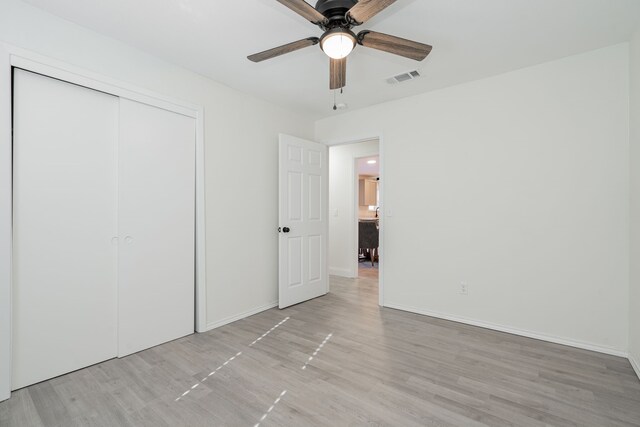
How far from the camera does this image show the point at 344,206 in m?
5.29

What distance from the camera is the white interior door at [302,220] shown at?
358 centimetres

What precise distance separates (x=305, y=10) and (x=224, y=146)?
6.06ft

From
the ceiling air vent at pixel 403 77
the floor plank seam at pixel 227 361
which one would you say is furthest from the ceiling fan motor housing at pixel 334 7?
the floor plank seam at pixel 227 361

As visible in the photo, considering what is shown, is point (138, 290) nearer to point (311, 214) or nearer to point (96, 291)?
point (96, 291)

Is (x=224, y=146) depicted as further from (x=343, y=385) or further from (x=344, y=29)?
(x=343, y=385)

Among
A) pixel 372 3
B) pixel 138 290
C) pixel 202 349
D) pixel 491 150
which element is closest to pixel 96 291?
pixel 138 290

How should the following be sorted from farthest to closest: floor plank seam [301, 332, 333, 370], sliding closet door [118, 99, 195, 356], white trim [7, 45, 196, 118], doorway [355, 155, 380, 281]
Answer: doorway [355, 155, 380, 281], sliding closet door [118, 99, 195, 356], floor plank seam [301, 332, 333, 370], white trim [7, 45, 196, 118]

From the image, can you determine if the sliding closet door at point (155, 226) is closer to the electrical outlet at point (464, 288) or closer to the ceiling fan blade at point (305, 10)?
the ceiling fan blade at point (305, 10)

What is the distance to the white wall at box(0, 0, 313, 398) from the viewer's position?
206 cm

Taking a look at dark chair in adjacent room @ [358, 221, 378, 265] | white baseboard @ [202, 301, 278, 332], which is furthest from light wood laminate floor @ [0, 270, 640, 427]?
dark chair in adjacent room @ [358, 221, 378, 265]

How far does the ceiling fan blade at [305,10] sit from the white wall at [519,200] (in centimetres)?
209

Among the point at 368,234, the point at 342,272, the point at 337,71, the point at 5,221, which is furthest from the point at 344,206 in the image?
the point at 5,221

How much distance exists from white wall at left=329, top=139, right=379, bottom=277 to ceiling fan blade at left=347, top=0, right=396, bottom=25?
3.46m

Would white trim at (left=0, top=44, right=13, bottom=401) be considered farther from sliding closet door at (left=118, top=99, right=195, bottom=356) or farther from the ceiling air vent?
the ceiling air vent
